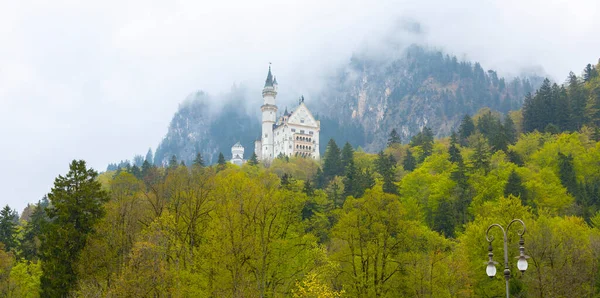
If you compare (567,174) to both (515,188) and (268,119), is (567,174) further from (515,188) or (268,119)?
(268,119)

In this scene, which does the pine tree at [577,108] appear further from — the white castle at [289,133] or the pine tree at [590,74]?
the white castle at [289,133]

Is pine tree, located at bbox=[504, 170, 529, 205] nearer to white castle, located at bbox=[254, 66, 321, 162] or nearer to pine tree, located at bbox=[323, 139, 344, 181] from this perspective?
pine tree, located at bbox=[323, 139, 344, 181]

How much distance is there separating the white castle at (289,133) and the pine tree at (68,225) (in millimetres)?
93536

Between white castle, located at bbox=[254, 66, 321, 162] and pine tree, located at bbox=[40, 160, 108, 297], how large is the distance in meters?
93.5

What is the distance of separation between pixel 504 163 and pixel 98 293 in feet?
168

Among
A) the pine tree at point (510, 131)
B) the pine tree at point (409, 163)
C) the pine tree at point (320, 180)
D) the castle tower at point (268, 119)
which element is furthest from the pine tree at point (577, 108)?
the castle tower at point (268, 119)

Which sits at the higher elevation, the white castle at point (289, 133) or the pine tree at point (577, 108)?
the white castle at point (289, 133)

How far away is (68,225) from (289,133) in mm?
102504

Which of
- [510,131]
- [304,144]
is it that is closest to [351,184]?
[510,131]

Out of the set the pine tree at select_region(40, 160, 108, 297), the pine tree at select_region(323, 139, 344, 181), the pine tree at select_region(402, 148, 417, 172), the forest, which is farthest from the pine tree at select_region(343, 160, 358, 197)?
the pine tree at select_region(40, 160, 108, 297)

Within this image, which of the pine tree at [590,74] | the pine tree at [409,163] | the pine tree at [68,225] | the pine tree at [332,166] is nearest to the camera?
the pine tree at [68,225]

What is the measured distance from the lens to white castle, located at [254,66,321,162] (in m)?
144

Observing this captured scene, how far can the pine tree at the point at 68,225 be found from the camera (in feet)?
136

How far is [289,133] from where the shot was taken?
144 m
